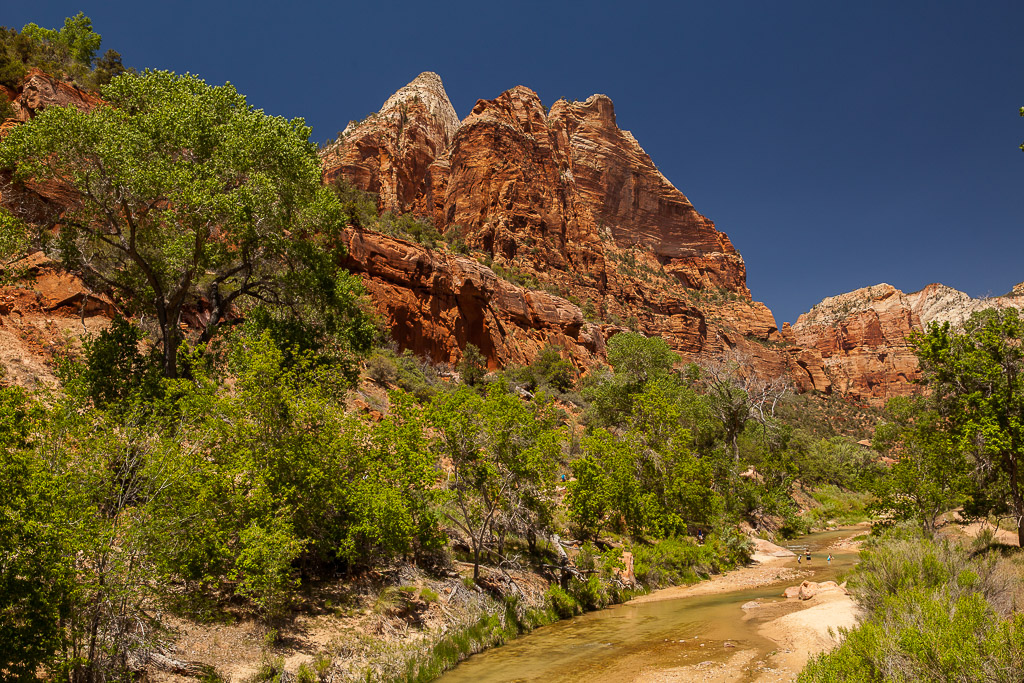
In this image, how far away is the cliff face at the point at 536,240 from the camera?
136 ft

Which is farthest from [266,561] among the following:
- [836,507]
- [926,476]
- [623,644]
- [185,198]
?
[836,507]

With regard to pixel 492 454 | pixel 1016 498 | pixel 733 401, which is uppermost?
pixel 733 401

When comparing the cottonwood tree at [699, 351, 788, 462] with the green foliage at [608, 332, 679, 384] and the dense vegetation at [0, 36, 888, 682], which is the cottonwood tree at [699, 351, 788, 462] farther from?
the dense vegetation at [0, 36, 888, 682]

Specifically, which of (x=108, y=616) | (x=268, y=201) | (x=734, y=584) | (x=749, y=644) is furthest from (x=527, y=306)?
(x=108, y=616)

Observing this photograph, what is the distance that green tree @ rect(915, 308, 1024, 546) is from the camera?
13.9 m

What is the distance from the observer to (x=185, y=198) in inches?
538

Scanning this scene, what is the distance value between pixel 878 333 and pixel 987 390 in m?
155

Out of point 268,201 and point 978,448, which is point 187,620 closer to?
point 268,201

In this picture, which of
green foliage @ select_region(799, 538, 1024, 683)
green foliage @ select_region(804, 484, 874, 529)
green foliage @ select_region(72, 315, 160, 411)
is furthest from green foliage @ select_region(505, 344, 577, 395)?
green foliage @ select_region(799, 538, 1024, 683)

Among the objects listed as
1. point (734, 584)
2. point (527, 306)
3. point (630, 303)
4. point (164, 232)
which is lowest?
point (734, 584)

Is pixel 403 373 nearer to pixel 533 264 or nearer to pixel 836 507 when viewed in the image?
pixel 836 507

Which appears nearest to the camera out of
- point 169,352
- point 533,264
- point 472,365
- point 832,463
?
point 169,352

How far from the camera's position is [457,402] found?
50.8ft

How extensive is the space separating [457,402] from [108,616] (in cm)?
930
